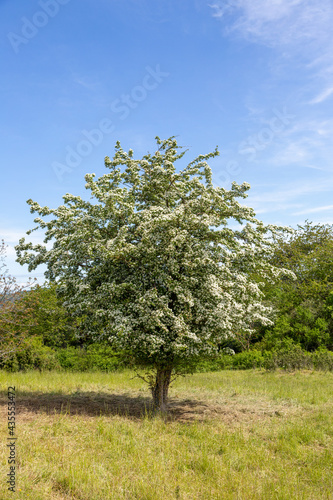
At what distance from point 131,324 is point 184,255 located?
8.69 ft

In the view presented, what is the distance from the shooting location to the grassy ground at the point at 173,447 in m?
7.11

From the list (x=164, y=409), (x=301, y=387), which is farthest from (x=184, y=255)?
(x=301, y=387)

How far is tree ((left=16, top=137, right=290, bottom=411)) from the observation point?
38.2 feet

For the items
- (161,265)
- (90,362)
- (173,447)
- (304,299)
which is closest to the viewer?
(173,447)

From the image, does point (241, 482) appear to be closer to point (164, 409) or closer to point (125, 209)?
point (164, 409)

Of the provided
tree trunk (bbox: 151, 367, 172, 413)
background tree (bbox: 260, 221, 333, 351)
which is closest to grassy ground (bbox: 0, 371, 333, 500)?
tree trunk (bbox: 151, 367, 172, 413)

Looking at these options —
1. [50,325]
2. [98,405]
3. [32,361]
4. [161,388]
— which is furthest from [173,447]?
[50,325]

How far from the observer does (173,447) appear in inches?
368

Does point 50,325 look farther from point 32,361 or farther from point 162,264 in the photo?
point 162,264

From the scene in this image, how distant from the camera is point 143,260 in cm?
1215

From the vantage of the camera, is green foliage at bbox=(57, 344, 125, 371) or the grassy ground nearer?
the grassy ground

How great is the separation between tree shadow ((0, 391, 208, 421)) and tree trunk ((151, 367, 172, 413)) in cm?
34

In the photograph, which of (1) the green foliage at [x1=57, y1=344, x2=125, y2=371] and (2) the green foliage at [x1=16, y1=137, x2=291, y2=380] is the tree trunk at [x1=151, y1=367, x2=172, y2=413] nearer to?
(2) the green foliage at [x1=16, y1=137, x2=291, y2=380]

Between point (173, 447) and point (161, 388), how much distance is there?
171 inches
